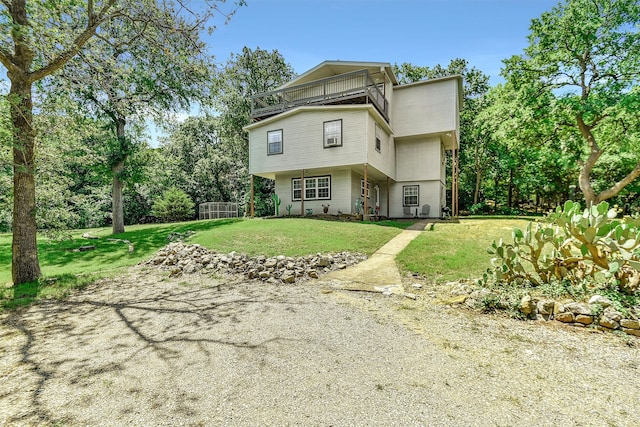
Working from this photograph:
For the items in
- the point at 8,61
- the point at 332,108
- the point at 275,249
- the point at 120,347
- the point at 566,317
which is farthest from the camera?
the point at 332,108

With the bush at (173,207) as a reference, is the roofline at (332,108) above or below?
above

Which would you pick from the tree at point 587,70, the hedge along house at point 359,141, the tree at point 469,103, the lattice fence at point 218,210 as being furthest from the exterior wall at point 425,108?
the lattice fence at point 218,210

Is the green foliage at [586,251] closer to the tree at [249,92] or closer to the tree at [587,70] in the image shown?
the tree at [587,70]

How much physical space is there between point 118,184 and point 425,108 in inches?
773

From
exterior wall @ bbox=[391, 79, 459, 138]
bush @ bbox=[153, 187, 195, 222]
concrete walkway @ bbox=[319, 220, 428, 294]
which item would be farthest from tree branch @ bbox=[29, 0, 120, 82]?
bush @ bbox=[153, 187, 195, 222]

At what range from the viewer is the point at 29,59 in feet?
23.5

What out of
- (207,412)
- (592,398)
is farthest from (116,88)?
(592,398)

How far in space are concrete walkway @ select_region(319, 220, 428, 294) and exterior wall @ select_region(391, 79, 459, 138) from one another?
12004 mm

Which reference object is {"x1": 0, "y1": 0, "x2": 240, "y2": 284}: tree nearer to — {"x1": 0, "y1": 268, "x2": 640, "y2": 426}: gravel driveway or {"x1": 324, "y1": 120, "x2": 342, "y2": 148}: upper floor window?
{"x1": 0, "y1": 268, "x2": 640, "y2": 426}: gravel driveway

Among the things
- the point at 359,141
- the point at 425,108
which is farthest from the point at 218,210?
the point at 425,108

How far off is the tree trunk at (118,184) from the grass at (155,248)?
9.45 ft

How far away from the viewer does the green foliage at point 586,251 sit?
439 cm

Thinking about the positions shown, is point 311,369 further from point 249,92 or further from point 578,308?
point 249,92

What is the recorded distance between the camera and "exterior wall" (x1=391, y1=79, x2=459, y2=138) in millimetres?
17953
